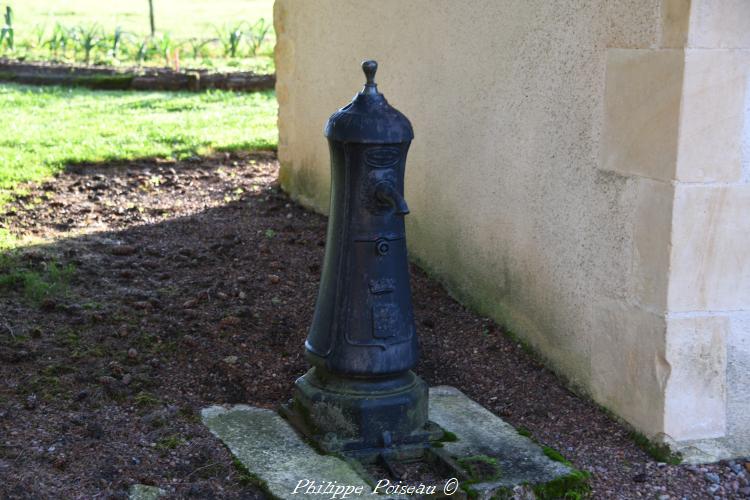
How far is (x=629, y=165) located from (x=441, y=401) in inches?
49.9

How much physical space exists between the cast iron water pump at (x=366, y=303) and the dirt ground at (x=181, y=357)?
484mm

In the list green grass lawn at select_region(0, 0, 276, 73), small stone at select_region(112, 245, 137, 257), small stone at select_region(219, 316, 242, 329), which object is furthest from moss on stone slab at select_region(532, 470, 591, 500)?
green grass lawn at select_region(0, 0, 276, 73)

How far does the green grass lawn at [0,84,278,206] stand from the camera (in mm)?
8227

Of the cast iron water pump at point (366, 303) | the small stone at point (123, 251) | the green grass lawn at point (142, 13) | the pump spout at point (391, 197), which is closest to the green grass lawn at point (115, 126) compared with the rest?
the small stone at point (123, 251)

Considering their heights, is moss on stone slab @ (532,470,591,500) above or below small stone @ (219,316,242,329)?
below

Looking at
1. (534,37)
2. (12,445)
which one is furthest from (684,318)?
(12,445)

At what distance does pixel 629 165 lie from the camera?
12.7 feet

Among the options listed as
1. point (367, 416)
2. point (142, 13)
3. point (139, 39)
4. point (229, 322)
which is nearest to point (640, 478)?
point (367, 416)

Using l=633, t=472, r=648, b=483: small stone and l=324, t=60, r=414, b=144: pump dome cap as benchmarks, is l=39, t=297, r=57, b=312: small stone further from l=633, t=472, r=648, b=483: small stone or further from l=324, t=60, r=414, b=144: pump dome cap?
l=633, t=472, r=648, b=483: small stone

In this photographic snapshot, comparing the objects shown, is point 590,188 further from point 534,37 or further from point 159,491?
point 159,491

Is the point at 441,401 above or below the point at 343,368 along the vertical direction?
below

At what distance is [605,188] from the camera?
4.02 metres

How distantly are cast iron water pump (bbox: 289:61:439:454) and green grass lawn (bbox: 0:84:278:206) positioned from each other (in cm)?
394

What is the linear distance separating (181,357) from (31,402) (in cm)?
77
